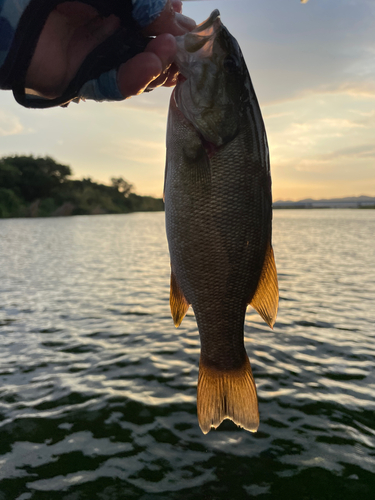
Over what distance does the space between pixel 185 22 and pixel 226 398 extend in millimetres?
2647

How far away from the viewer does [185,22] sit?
8.50 feet

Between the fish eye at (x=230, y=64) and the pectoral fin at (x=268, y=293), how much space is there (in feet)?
4.02

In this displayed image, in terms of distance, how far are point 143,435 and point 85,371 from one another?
217cm

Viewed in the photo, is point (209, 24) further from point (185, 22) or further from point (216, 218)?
point (216, 218)

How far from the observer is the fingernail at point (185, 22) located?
2.54 meters

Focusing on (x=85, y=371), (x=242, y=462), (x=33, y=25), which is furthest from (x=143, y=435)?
(x=33, y=25)

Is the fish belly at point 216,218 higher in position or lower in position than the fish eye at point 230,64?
lower

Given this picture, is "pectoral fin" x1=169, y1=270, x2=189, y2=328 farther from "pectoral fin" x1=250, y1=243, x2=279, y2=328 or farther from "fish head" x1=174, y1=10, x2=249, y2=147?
"fish head" x1=174, y1=10, x2=249, y2=147

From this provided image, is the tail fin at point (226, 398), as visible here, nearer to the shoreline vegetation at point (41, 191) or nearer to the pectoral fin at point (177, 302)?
the pectoral fin at point (177, 302)

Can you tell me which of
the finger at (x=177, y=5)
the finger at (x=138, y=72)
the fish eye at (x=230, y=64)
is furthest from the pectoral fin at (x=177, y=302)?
the finger at (x=177, y=5)

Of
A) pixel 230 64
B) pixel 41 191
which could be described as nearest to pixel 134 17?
pixel 230 64

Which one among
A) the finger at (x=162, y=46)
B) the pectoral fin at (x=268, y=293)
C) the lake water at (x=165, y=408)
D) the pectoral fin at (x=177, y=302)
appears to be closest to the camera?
the finger at (x=162, y=46)

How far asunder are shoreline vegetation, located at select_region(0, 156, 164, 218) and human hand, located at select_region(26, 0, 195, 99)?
94.5m

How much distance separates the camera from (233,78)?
266 cm
